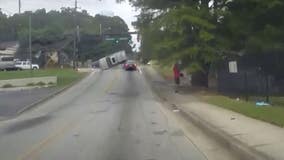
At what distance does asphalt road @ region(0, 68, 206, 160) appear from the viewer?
1481 centimetres

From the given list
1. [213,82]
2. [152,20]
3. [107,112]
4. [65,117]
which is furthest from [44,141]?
[213,82]

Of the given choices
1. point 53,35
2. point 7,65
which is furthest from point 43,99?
point 53,35

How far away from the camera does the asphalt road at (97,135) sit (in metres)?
14.8

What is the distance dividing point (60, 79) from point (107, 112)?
36740 mm

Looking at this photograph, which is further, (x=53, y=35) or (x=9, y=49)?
(x=9, y=49)

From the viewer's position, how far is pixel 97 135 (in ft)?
64.6

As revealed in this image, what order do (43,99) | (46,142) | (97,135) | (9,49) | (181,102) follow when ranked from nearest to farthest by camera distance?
(46,142)
(97,135)
(181,102)
(43,99)
(9,49)

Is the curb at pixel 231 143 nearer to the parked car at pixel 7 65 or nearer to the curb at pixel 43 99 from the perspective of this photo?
the curb at pixel 43 99

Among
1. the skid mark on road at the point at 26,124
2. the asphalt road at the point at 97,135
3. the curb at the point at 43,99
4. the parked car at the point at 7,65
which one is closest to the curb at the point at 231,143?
the asphalt road at the point at 97,135

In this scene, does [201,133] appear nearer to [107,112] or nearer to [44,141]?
[44,141]

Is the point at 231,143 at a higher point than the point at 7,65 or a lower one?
lower

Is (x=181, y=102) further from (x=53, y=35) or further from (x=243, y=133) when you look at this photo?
(x=53, y=35)

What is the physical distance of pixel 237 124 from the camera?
19.7m

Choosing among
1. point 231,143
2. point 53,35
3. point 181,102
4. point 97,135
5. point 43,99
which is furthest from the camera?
point 53,35
